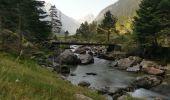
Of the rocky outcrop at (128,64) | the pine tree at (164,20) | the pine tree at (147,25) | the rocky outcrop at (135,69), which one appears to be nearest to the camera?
the rocky outcrop at (135,69)

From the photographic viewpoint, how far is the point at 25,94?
275 inches

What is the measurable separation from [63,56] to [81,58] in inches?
180

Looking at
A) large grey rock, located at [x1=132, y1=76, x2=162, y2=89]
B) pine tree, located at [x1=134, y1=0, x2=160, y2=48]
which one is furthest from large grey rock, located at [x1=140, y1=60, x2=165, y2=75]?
pine tree, located at [x1=134, y1=0, x2=160, y2=48]

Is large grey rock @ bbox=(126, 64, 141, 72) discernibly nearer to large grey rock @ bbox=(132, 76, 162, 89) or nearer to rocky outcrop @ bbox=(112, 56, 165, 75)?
rocky outcrop @ bbox=(112, 56, 165, 75)

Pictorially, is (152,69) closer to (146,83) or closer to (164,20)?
(146,83)

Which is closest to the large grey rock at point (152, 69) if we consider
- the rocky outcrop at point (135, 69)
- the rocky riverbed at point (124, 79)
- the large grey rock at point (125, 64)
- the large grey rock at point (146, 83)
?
the rocky riverbed at point (124, 79)

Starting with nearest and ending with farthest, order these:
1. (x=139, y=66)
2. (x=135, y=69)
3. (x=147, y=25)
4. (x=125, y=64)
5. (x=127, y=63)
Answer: (x=135, y=69) < (x=139, y=66) < (x=125, y=64) < (x=127, y=63) < (x=147, y=25)

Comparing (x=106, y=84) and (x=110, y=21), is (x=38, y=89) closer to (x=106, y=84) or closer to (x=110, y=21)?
(x=106, y=84)

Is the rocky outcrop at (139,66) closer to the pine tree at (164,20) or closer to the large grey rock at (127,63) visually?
the large grey rock at (127,63)

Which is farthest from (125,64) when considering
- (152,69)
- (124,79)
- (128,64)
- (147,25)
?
(124,79)

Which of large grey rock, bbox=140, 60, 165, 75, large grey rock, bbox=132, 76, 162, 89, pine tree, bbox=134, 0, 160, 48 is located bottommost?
large grey rock, bbox=132, 76, 162, 89

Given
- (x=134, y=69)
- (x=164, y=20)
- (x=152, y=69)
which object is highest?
(x=164, y=20)

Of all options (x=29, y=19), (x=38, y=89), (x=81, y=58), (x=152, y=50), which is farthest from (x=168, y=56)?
(x=38, y=89)

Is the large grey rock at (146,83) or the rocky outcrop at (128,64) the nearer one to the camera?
the large grey rock at (146,83)
